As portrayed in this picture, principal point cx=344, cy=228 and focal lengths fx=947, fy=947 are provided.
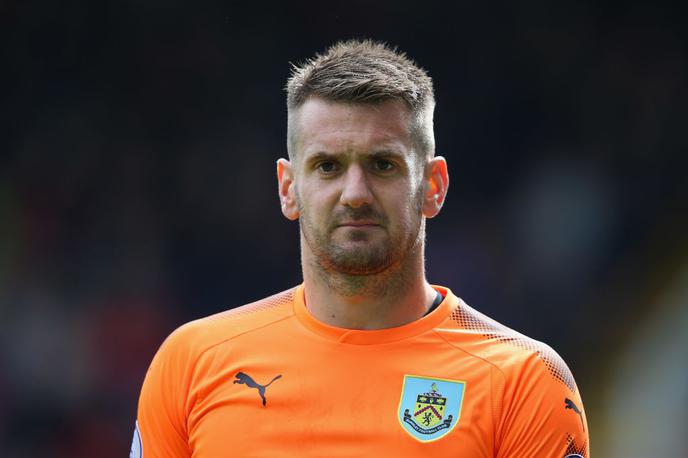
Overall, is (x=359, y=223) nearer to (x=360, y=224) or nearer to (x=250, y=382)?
(x=360, y=224)

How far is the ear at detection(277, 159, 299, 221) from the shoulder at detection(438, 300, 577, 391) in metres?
0.63

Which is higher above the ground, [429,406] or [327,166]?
[327,166]

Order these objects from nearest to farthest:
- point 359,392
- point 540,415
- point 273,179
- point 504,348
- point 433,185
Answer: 1. point 540,415
2. point 359,392
3. point 504,348
4. point 433,185
5. point 273,179

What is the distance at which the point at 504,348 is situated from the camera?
3.01m

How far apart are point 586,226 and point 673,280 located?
0.74m

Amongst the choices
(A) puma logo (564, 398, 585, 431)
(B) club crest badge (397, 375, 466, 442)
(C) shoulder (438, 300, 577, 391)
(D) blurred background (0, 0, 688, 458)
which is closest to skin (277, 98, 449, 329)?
(C) shoulder (438, 300, 577, 391)

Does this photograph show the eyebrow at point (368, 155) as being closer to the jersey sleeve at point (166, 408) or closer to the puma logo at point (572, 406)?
the jersey sleeve at point (166, 408)

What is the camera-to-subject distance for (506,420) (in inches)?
111

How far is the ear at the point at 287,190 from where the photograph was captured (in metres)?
3.16

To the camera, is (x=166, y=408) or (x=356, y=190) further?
(x=166, y=408)

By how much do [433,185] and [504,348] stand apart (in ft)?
1.92

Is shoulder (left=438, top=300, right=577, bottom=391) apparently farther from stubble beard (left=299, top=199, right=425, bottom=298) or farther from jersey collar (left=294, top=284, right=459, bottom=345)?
stubble beard (left=299, top=199, right=425, bottom=298)

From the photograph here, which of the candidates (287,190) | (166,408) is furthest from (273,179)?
(166,408)

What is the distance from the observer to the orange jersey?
111 inches
